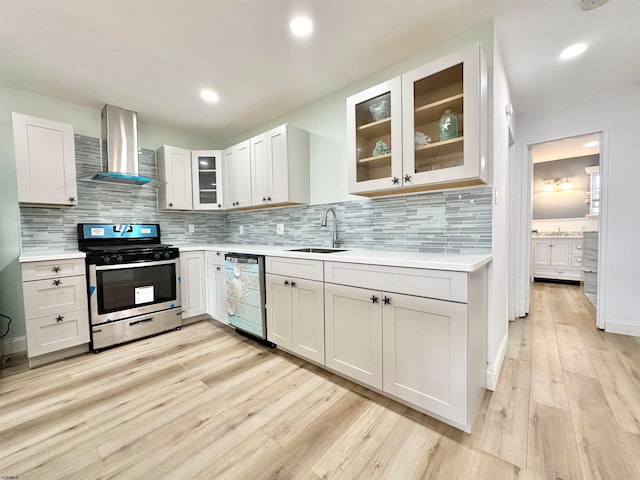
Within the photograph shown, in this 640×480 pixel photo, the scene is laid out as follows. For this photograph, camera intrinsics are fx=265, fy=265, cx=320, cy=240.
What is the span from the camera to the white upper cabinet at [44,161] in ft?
7.72

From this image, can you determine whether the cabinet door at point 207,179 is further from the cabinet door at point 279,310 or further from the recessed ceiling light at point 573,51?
the recessed ceiling light at point 573,51

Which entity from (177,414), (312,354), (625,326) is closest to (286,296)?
(312,354)

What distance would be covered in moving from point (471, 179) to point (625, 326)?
272 centimetres

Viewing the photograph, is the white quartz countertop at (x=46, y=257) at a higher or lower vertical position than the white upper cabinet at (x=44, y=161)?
lower

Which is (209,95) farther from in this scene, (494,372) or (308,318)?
(494,372)

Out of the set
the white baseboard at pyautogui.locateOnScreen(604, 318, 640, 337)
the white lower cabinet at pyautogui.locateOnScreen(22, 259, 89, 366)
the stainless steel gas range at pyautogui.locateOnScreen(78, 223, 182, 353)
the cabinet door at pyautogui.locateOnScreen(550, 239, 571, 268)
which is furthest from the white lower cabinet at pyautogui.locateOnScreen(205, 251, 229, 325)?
the cabinet door at pyautogui.locateOnScreen(550, 239, 571, 268)

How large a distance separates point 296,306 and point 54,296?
209cm

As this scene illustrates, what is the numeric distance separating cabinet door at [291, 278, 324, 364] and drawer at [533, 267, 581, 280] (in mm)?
5598

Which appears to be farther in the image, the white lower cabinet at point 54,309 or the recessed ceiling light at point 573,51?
the white lower cabinet at point 54,309

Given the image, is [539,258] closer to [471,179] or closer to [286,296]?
[471,179]

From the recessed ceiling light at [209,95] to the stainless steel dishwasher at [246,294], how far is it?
1.66 meters

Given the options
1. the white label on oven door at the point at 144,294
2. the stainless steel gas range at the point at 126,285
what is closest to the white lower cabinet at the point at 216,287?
the stainless steel gas range at the point at 126,285

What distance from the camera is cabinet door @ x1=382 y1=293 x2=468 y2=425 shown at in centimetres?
138

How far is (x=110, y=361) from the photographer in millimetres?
2301
